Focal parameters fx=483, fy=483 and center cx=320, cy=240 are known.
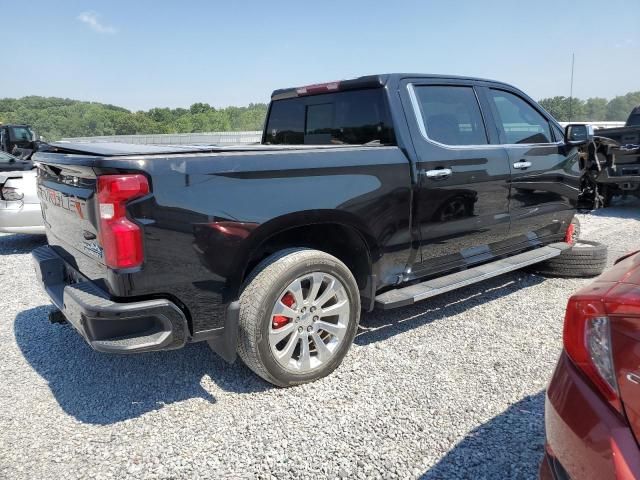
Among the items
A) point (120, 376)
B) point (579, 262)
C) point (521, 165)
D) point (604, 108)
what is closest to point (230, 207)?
point (120, 376)

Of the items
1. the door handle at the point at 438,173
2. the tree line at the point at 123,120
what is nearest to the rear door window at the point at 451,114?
the door handle at the point at 438,173

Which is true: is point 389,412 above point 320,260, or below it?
below

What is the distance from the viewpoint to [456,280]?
143 inches

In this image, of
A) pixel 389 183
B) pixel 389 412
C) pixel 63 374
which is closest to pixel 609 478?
pixel 389 412

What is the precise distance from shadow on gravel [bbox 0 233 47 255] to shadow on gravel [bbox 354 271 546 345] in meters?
5.44

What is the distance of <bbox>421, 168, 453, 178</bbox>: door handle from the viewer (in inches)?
132

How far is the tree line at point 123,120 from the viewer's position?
3372 cm

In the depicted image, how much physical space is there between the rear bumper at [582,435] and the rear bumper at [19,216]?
6.64 m

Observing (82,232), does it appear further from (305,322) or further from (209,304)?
(305,322)

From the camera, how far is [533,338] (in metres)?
3.60

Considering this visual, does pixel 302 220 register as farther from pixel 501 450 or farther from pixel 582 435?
pixel 582 435

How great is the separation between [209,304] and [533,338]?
243cm

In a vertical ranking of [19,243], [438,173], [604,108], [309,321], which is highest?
[604,108]

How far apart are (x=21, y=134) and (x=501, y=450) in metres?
22.0
